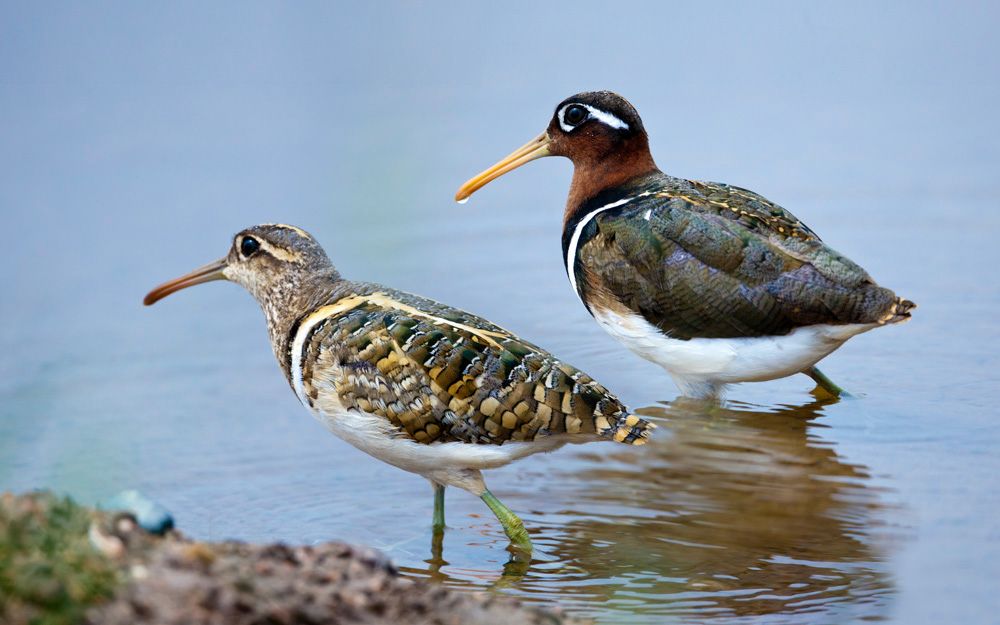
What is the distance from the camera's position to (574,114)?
9102 mm

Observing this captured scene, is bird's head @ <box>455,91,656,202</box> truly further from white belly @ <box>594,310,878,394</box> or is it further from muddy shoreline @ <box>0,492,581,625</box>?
muddy shoreline @ <box>0,492,581,625</box>

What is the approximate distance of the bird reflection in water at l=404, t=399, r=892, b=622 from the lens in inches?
237

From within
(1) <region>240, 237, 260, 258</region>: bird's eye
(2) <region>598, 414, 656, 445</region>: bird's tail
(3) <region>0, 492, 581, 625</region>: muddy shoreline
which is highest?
(1) <region>240, 237, 260, 258</region>: bird's eye

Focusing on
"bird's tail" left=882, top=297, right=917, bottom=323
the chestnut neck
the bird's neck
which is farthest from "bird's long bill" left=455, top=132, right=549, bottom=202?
"bird's tail" left=882, top=297, right=917, bottom=323

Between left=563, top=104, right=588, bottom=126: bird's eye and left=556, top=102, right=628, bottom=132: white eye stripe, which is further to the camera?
left=563, top=104, right=588, bottom=126: bird's eye

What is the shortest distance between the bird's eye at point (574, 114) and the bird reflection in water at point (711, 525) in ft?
6.23

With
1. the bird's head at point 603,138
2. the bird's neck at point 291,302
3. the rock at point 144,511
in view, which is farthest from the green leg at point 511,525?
the bird's head at point 603,138

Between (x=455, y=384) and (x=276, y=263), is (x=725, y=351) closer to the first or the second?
(x=455, y=384)

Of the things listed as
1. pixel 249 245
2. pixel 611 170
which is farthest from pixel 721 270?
pixel 249 245

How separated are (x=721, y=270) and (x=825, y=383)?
3.81ft

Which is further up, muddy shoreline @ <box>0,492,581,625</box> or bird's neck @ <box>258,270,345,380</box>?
bird's neck @ <box>258,270,345,380</box>

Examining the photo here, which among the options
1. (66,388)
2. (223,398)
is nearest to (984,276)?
(223,398)

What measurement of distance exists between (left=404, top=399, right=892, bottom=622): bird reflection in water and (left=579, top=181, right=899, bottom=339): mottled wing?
674 millimetres

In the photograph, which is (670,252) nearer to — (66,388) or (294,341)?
(294,341)
